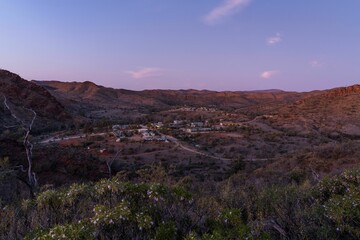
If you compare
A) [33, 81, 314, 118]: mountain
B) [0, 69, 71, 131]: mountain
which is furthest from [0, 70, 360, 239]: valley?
[33, 81, 314, 118]: mountain

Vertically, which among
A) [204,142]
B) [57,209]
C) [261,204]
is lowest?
[204,142]

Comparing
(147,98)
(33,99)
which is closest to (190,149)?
(33,99)

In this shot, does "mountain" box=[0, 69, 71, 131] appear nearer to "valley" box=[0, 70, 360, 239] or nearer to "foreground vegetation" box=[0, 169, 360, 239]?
"valley" box=[0, 70, 360, 239]

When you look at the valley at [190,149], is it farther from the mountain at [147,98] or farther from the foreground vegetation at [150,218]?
the mountain at [147,98]

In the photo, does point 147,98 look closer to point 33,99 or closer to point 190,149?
point 33,99

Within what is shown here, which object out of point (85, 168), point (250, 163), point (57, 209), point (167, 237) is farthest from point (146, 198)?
point (250, 163)

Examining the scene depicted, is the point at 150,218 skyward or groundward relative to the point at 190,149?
skyward

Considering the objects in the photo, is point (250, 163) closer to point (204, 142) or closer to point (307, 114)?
point (204, 142)

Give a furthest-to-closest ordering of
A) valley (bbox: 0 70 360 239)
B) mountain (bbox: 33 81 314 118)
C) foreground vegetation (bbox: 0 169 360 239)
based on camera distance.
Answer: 1. mountain (bbox: 33 81 314 118)
2. valley (bbox: 0 70 360 239)
3. foreground vegetation (bbox: 0 169 360 239)

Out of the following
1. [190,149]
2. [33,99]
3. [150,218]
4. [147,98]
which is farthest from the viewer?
[147,98]

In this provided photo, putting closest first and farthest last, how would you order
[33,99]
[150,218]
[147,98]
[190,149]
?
1. [150,218]
2. [190,149]
3. [33,99]
4. [147,98]

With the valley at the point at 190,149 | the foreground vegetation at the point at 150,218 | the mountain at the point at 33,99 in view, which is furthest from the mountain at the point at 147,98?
the foreground vegetation at the point at 150,218
